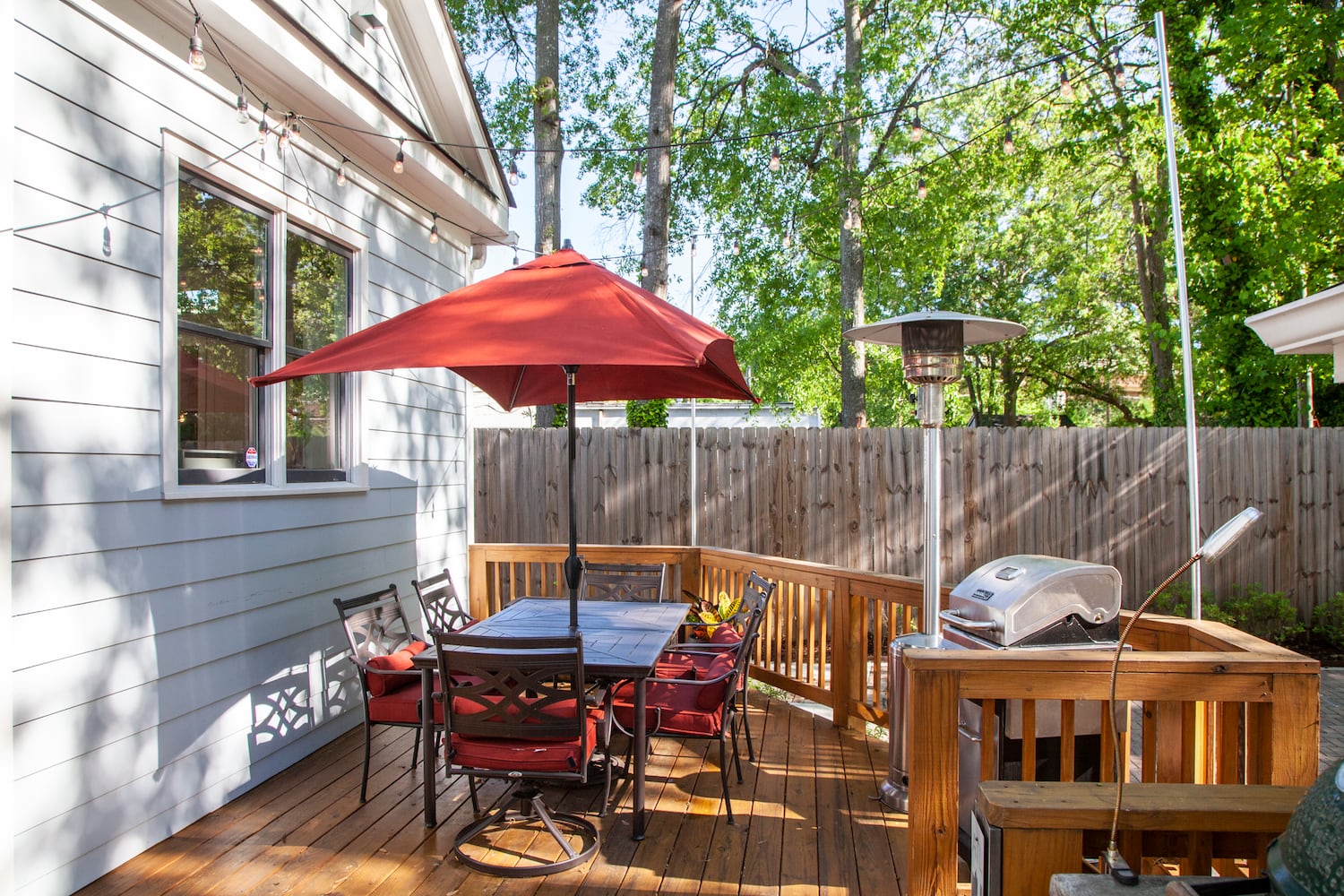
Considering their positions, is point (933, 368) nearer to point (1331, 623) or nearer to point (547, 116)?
point (1331, 623)

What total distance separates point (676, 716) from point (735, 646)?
24.4 inches

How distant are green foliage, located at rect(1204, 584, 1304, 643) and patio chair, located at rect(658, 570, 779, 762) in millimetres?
4668

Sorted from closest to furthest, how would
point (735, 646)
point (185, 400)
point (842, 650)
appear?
point (185, 400), point (735, 646), point (842, 650)

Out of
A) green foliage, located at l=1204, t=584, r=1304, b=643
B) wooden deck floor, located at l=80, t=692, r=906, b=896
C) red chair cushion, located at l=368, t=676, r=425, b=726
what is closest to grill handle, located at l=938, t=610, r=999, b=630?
wooden deck floor, located at l=80, t=692, r=906, b=896

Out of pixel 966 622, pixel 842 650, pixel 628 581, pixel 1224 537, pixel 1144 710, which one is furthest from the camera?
pixel 628 581

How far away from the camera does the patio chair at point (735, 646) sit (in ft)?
12.5

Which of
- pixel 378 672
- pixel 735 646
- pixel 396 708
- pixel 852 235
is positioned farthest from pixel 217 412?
pixel 852 235

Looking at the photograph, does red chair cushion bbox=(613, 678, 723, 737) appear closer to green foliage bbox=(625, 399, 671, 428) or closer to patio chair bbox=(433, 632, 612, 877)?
patio chair bbox=(433, 632, 612, 877)

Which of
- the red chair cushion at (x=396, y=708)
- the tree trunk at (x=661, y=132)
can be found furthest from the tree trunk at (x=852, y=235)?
the red chair cushion at (x=396, y=708)

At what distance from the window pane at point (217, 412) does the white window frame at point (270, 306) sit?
0.20 ft

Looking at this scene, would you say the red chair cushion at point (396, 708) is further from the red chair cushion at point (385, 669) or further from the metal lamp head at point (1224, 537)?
the metal lamp head at point (1224, 537)

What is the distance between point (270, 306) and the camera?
4.23m

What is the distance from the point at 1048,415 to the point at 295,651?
19428 mm

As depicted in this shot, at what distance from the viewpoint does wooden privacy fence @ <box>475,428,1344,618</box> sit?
7.29 m
